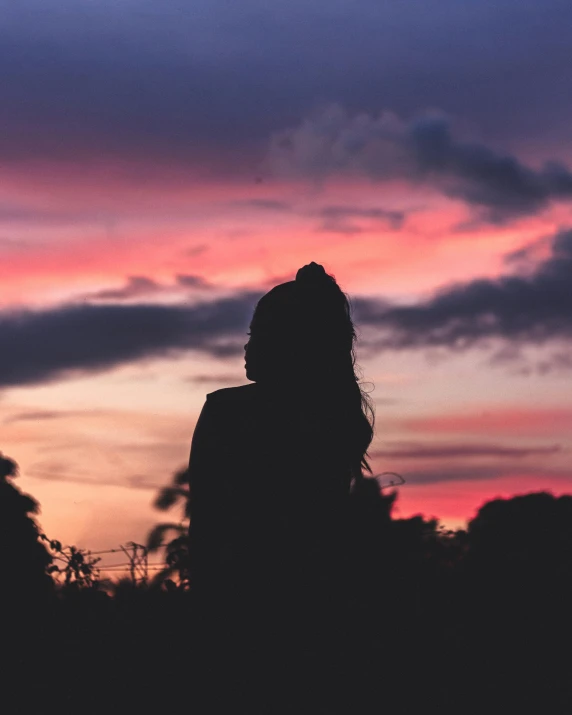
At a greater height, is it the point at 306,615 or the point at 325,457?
the point at 325,457

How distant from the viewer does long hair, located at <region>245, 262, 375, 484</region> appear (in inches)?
181

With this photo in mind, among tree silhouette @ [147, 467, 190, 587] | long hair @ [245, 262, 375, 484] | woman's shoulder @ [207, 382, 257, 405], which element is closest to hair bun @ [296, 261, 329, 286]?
long hair @ [245, 262, 375, 484]

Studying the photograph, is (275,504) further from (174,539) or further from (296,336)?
(174,539)

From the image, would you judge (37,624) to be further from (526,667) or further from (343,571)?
(343,571)

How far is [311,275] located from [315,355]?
1.38 ft

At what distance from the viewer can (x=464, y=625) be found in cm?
901

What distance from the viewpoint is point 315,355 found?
15.3 feet

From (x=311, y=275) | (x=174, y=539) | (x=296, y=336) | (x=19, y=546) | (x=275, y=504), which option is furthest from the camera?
(x=19, y=546)

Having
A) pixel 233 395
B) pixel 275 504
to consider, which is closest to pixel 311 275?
pixel 233 395

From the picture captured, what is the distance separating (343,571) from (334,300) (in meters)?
1.17

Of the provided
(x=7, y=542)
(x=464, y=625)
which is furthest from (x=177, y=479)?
(x=7, y=542)

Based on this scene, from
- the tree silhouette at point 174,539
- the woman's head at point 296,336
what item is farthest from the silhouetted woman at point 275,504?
the tree silhouette at point 174,539

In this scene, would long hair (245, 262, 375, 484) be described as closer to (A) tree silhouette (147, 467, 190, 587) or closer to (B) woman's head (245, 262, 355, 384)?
(B) woman's head (245, 262, 355, 384)

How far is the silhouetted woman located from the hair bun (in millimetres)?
103
